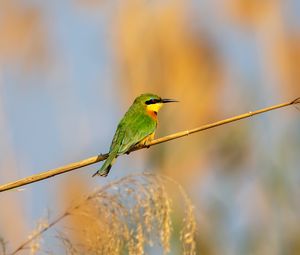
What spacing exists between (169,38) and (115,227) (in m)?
2.13

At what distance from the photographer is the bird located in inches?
124

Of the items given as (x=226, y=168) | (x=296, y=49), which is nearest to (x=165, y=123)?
(x=226, y=168)

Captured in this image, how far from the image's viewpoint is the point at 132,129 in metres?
3.41

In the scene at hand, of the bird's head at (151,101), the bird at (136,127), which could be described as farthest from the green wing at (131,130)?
the bird's head at (151,101)

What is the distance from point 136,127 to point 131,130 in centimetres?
4

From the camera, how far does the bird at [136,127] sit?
10.3ft

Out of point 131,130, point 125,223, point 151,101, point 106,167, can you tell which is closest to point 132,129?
point 131,130

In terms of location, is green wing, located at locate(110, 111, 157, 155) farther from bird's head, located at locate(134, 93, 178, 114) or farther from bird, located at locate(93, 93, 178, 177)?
bird's head, located at locate(134, 93, 178, 114)

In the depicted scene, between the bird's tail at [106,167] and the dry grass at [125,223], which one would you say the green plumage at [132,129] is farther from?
the dry grass at [125,223]

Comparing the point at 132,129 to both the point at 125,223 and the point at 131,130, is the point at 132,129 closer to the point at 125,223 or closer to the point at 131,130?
the point at 131,130

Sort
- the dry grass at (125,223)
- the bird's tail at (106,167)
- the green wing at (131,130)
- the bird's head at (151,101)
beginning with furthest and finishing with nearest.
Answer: the bird's head at (151,101), the green wing at (131,130), the bird's tail at (106,167), the dry grass at (125,223)

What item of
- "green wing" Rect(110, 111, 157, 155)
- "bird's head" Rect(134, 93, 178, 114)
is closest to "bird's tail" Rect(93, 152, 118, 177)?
"green wing" Rect(110, 111, 157, 155)

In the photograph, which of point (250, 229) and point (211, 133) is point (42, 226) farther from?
point (211, 133)

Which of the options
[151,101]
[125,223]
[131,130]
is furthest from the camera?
[151,101]
